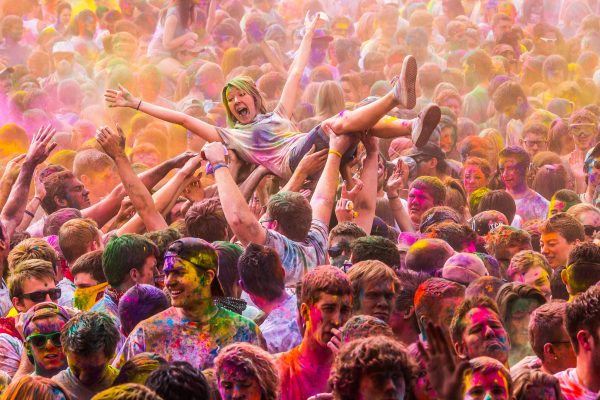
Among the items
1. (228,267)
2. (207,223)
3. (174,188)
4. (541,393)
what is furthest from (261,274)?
(174,188)

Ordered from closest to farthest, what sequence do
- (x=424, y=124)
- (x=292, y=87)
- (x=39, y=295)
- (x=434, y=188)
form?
(x=39, y=295) → (x=424, y=124) → (x=434, y=188) → (x=292, y=87)

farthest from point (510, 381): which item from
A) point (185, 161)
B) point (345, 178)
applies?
point (185, 161)

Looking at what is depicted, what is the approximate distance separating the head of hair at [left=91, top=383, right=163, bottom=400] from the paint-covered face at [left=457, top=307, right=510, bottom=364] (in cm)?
169

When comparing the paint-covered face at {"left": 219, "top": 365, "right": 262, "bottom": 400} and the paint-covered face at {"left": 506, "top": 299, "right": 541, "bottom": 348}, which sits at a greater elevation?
the paint-covered face at {"left": 219, "top": 365, "right": 262, "bottom": 400}

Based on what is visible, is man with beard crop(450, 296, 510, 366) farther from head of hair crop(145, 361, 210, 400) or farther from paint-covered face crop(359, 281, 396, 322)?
head of hair crop(145, 361, 210, 400)

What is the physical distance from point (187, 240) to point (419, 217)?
3820mm

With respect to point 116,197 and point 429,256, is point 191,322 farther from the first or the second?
point 116,197

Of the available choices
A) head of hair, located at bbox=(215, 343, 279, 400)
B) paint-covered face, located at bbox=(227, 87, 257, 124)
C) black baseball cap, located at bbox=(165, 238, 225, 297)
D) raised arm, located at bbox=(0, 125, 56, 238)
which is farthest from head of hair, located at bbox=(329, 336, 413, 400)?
paint-covered face, located at bbox=(227, 87, 257, 124)

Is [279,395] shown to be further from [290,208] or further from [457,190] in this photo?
[457,190]

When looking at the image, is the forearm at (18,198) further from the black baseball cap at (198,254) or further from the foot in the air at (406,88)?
the black baseball cap at (198,254)

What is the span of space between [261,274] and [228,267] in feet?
1.46

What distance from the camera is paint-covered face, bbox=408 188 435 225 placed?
9633 mm

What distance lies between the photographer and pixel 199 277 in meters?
6.07

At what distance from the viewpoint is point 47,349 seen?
589 centimetres
